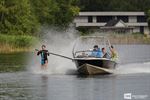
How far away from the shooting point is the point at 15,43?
252ft

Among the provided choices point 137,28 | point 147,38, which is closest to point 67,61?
point 147,38

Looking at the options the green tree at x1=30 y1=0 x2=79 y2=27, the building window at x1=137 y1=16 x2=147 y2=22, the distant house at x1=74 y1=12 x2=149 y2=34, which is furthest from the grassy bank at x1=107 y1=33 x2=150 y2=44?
the building window at x1=137 y1=16 x2=147 y2=22

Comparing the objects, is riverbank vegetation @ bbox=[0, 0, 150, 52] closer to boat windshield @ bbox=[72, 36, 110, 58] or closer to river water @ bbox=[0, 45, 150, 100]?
boat windshield @ bbox=[72, 36, 110, 58]

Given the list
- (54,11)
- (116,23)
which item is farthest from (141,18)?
(54,11)

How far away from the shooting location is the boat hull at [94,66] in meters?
36.6

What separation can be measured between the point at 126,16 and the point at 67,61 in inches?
4509

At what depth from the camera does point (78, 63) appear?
1451 inches

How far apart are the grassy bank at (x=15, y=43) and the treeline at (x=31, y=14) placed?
1085 cm

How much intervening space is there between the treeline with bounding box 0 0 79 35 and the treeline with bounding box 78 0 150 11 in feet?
164

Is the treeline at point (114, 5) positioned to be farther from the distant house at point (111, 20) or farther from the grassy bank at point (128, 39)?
the grassy bank at point (128, 39)

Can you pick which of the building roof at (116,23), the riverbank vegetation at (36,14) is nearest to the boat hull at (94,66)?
the riverbank vegetation at (36,14)

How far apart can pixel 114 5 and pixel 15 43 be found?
11081 cm

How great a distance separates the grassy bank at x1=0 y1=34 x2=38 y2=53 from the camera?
73.9 m

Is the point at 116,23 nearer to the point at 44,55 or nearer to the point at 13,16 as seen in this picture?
the point at 13,16
